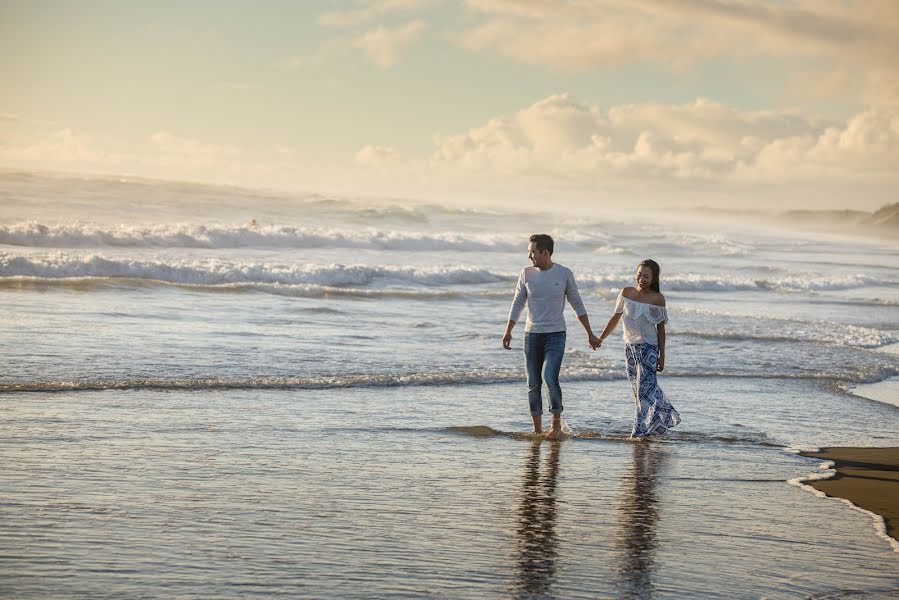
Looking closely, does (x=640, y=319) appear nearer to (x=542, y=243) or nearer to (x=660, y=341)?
(x=660, y=341)

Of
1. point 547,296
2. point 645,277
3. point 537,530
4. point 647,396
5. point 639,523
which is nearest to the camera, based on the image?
point 537,530

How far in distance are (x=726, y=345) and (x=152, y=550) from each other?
475 inches

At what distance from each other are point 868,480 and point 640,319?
2146mm

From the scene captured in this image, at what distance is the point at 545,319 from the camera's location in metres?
7.93

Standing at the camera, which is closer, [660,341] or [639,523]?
[639,523]

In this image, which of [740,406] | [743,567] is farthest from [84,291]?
[743,567]

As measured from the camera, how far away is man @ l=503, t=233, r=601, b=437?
7910 millimetres

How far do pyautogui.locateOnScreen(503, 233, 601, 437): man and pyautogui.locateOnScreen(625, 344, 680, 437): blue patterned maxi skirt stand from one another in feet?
1.22

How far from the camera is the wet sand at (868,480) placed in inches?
238

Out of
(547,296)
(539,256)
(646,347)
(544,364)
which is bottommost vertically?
(544,364)

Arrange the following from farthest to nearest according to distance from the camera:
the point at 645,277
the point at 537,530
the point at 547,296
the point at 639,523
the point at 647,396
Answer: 1. the point at 647,396
2. the point at 547,296
3. the point at 645,277
4. the point at 639,523
5. the point at 537,530

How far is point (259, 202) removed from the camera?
202ft

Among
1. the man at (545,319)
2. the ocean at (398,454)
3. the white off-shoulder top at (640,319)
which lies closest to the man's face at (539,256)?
the man at (545,319)

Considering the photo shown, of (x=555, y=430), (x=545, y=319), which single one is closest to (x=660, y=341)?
(x=545, y=319)
